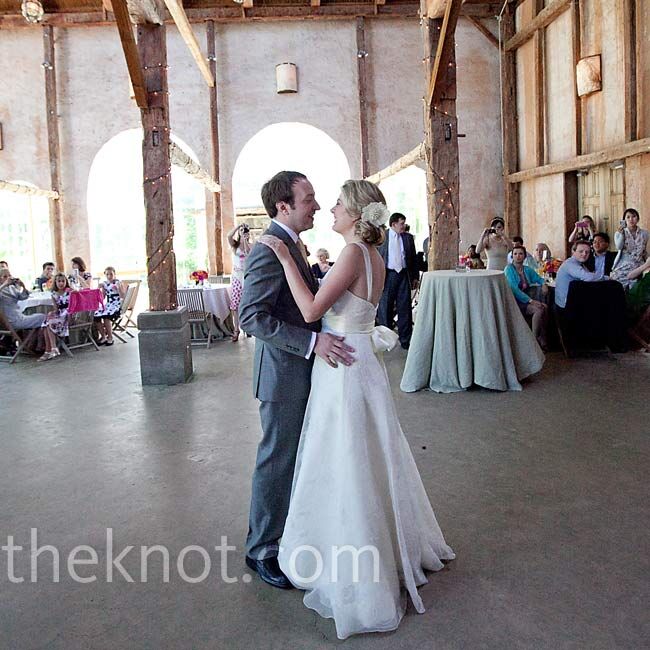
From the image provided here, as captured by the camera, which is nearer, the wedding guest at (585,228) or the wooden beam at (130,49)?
the wooden beam at (130,49)

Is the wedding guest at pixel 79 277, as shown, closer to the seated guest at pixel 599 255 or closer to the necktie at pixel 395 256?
the necktie at pixel 395 256

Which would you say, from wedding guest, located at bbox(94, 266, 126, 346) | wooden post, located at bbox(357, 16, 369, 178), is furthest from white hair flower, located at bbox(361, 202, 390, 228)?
wooden post, located at bbox(357, 16, 369, 178)

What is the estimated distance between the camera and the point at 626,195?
928 cm

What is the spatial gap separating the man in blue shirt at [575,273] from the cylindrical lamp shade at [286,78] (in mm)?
7515

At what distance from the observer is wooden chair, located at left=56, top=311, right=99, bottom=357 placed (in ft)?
27.1

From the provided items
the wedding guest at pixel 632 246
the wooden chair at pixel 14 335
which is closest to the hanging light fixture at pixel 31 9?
the wooden chair at pixel 14 335

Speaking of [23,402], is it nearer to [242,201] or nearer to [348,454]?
[348,454]

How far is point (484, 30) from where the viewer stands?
13.0 metres

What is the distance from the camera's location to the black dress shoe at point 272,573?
2.55 meters

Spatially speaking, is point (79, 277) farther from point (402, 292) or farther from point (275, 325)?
point (275, 325)

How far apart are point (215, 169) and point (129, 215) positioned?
332 inches

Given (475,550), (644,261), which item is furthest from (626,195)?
(475,550)

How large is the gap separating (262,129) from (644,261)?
25.0ft

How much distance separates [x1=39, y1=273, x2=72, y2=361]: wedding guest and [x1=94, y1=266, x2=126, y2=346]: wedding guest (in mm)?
797
